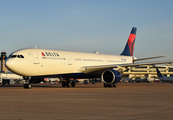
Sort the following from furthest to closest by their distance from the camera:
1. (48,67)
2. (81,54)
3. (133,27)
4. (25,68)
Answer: (133,27) < (81,54) < (48,67) < (25,68)

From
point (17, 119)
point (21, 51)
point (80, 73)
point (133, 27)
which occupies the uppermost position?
point (133, 27)

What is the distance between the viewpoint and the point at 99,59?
3534 cm

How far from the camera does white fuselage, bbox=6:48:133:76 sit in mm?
25481

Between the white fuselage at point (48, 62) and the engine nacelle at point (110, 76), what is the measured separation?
1.09m

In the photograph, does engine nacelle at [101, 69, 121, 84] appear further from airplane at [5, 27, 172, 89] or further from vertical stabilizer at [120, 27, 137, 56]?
vertical stabilizer at [120, 27, 137, 56]

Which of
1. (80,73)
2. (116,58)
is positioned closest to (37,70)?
(80,73)

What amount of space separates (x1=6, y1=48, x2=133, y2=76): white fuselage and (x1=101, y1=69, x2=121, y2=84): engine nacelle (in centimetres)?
109

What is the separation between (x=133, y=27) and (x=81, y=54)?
15.2 m

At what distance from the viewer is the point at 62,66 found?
2891cm

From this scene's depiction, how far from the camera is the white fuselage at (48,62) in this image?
1003 inches

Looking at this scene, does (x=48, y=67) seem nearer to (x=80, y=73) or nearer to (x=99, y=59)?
(x=80, y=73)

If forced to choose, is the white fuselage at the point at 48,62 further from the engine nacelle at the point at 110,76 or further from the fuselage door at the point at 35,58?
the engine nacelle at the point at 110,76

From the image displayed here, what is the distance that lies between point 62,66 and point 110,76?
592cm

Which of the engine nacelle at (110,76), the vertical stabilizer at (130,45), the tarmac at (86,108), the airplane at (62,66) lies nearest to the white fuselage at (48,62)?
the airplane at (62,66)
